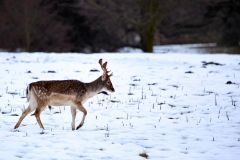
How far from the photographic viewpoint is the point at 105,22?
1326 inches

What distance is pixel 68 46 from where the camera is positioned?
124ft

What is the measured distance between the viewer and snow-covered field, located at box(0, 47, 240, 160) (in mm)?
6844

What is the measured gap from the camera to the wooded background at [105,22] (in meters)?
28.3

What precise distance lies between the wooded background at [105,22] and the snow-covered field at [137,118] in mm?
11952

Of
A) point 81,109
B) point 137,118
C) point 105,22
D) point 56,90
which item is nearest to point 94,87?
point 81,109

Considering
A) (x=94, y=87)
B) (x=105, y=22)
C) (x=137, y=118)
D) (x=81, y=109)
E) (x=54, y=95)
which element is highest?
(x=105, y=22)

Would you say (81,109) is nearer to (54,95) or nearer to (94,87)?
(54,95)

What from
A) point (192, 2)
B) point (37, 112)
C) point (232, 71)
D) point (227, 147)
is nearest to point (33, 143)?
point (37, 112)

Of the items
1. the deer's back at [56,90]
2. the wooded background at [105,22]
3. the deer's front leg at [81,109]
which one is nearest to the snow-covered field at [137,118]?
the deer's front leg at [81,109]

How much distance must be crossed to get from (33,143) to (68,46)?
31.0m

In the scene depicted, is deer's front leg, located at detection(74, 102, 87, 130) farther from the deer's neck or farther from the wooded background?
the wooded background

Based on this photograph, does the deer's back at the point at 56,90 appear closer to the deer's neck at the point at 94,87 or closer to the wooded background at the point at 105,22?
the deer's neck at the point at 94,87

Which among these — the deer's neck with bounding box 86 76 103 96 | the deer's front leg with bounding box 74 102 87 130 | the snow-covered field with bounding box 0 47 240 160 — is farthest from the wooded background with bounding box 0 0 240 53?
the deer's front leg with bounding box 74 102 87 130

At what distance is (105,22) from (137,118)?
82.2 feet
